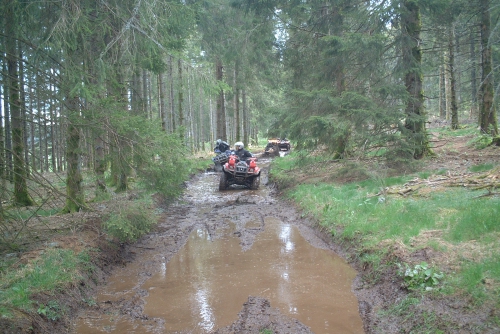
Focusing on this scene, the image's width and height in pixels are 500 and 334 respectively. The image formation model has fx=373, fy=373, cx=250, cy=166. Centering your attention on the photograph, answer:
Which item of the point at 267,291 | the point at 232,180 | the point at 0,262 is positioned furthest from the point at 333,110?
the point at 0,262

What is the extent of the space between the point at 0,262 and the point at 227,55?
12639 mm

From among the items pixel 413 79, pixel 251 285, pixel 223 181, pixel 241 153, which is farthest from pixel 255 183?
pixel 251 285

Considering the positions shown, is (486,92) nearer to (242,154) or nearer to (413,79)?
(413,79)

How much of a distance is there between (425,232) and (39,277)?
17.7 feet

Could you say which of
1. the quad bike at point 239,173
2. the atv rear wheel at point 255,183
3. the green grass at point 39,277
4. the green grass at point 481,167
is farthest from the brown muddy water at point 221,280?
the atv rear wheel at point 255,183

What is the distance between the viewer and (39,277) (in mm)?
4719

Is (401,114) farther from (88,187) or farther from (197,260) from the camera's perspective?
(88,187)

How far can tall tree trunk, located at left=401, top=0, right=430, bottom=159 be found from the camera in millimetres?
10148

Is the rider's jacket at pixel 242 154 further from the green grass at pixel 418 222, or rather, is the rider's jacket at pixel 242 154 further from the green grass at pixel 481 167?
the green grass at pixel 481 167

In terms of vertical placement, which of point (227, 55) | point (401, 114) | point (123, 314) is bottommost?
point (123, 314)

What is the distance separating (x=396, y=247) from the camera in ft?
17.8

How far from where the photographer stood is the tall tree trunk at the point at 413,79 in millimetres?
10148

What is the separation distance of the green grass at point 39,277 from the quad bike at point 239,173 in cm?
820

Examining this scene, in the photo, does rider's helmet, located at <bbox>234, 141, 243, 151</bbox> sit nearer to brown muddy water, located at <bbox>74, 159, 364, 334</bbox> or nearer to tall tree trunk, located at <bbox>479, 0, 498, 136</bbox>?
brown muddy water, located at <bbox>74, 159, 364, 334</bbox>
